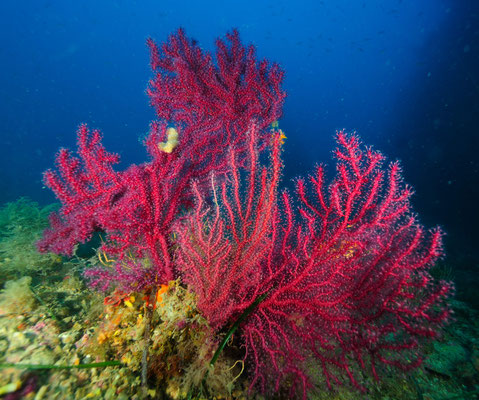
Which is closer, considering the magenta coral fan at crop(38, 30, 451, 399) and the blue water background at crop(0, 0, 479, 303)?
the magenta coral fan at crop(38, 30, 451, 399)

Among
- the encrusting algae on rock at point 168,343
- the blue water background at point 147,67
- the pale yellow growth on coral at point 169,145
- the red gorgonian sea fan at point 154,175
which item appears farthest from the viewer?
the blue water background at point 147,67

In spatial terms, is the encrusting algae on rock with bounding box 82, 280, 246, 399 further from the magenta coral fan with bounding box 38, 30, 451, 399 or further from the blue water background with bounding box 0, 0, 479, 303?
the blue water background with bounding box 0, 0, 479, 303

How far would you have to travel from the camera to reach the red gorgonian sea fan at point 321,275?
7.40 ft

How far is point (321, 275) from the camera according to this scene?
2.57 metres

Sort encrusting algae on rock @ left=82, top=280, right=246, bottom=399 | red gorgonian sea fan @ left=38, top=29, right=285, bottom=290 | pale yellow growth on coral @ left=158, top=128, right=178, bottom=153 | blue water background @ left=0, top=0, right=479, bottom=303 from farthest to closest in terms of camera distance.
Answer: blue water background @ left=0, top=0, right=479, bottom=303
pale yellow growth on coral @ left=158, top=128, right=178, bottom=153
red gorgonian sea fan @ left=38, top=29, right=285, bottom=290
encrusting algae on rock @ left=82, top=280, right=246, bottom=399

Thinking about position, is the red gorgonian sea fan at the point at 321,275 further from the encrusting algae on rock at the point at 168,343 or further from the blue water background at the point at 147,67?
the blue water background at the point at 147,67

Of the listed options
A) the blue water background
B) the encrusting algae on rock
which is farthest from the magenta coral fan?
the blue water background

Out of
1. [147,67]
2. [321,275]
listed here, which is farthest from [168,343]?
[147,67]

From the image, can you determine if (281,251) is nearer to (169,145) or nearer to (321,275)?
(321,275)

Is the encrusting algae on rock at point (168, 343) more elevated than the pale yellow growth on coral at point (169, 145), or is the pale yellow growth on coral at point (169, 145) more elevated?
the pale yellow growth on coral at point (169, 145)

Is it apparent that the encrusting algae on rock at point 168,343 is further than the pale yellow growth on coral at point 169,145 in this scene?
No

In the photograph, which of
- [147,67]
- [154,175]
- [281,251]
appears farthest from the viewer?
[147,67]

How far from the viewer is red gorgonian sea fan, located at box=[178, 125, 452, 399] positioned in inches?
88.8

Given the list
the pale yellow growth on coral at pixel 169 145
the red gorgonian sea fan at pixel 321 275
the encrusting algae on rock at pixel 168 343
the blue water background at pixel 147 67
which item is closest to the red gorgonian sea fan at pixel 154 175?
the pale yellow growth on coral at pixel 169 145
